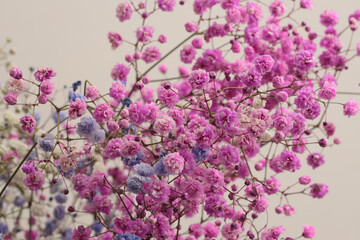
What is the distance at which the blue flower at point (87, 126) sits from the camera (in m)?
0.83

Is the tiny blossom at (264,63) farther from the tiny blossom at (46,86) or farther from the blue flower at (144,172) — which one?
the tiny blossom at (46,86)

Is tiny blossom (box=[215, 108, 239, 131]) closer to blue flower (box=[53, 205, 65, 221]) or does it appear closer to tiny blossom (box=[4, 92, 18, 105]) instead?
tiny blossom (box=[4, 92, 18, 105])

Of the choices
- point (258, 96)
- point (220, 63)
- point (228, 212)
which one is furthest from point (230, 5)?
point (228, 212)

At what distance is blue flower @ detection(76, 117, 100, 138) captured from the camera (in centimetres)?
83

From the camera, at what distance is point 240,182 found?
1.84m

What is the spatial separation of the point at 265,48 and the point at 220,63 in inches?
5.5

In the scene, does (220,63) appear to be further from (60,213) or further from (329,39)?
(60,213)

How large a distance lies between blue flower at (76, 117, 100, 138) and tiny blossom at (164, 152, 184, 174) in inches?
5.9

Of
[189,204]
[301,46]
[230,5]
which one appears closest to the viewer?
[189,204]

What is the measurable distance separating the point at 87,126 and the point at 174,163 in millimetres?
175

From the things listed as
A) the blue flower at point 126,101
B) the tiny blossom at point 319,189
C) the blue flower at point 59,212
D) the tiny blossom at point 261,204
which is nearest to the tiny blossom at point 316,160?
the tiny blossom at point 319,189

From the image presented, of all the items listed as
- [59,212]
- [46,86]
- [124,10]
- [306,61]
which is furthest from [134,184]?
[59,212]

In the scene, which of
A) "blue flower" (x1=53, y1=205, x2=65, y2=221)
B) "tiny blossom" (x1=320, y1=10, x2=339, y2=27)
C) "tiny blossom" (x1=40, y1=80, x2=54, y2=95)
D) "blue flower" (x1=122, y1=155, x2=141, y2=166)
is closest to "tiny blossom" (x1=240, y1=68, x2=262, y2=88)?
"blue flower" (x1=122, y1=155, x2=141, y2=166)

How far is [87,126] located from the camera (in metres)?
0.83
